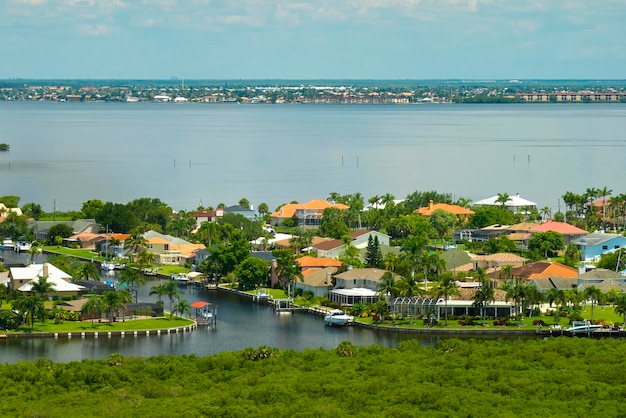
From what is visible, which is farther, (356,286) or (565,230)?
(565,230)

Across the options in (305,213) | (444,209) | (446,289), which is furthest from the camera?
(305,213)

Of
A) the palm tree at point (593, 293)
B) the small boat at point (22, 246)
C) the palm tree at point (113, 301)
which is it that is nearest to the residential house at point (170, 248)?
the small boat at point (22, 246)

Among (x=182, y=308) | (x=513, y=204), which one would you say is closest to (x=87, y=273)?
(x=182, y=308)

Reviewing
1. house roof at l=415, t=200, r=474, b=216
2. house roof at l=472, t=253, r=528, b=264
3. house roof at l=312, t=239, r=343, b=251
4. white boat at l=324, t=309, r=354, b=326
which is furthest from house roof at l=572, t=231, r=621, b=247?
white boat at l=324, t=309, r=354, b=326

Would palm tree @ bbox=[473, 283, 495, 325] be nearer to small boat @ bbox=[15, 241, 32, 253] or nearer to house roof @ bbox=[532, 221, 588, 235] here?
house roof @ bbox=[532, 221, 588, 235]

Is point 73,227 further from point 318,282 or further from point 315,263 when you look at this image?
point 318,282

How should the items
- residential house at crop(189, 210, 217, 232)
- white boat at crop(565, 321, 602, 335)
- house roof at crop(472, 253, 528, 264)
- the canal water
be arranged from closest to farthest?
the canal water, white boat at crop(565, 321, 602, 335), house roof at crop(472, 253, 528, 264), residential house at crop(189, 210, 217, 232)

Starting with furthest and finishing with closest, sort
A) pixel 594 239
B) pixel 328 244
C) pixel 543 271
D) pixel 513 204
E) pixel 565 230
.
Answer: pixel 513 204, pixel 565 230, pixel 328 244, pixel 594 239, pixel 543 271
